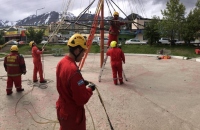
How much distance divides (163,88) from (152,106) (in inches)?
91.3

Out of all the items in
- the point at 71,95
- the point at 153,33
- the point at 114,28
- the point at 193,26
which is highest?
the point at 193,26

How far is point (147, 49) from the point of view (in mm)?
24031

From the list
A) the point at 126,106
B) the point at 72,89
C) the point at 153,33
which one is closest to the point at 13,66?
the point at 126,106

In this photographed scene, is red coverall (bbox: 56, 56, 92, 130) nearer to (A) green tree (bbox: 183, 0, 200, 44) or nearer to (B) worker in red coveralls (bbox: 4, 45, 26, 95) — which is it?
(B) worker in red coveralls (bbox: 4, 45, 26, 95)

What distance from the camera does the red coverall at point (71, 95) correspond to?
2732 millimetres

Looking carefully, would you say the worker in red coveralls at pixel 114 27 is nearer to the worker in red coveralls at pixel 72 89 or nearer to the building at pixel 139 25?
the building at pixel 139 25

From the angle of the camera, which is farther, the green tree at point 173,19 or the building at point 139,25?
the green tree at point 173,19

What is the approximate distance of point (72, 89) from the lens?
2.73 meters

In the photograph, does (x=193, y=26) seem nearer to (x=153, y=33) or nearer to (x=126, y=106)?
(x=153, y=33)

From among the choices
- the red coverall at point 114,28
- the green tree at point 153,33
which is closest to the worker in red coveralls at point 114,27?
the red coverall at point 114,28

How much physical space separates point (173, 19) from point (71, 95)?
25.3 m

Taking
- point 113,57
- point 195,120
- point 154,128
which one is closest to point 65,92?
point 154,128

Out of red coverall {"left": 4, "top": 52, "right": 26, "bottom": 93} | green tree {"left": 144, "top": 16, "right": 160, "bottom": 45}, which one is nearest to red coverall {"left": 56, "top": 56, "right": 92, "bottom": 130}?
red coverall {"left": 4, "top": 52, "right": 26, "bottom": 93}

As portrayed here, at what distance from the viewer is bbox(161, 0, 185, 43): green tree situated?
25.1 metres
